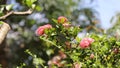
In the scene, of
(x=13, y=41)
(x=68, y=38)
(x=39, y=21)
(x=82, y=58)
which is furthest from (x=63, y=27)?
(x=13, y=41)

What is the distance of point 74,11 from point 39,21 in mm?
1240

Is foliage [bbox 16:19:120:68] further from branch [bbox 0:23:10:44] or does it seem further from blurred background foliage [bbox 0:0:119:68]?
blurred background foliage [bbox 0:0:119:68]

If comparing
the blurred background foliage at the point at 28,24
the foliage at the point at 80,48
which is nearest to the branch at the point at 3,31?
the foliage at the point at 80,48

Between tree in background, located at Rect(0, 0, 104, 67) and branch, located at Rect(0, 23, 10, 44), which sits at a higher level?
tree in background, located at Rect(0, 0, 104, 67)

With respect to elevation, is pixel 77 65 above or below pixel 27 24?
below

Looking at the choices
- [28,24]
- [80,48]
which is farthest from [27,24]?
[80,48]

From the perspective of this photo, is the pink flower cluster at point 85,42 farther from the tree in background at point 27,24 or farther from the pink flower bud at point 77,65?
the tree in background at point 27,24

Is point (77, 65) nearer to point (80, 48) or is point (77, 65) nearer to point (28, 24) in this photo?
point (80, 48)

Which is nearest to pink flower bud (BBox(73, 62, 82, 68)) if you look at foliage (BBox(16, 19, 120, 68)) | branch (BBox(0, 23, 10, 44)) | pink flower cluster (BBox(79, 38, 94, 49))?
foliage (BBox(16, 19, 120, 68))

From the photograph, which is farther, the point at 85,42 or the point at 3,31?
the point at 85,42

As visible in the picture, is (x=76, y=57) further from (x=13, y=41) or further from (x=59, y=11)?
(x=13, y=41)

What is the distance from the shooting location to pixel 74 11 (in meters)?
7.89

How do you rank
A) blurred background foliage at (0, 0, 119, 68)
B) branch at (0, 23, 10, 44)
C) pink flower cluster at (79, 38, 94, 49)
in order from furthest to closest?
1. blurred background foliage at (0, 0, 119, 68)
2. pink flower cluster at (79, 38, 94, 49)
3. branch at (0, 23, 10, 44)

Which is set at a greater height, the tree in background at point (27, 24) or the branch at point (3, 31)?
the tree in background at point (27, 24)
